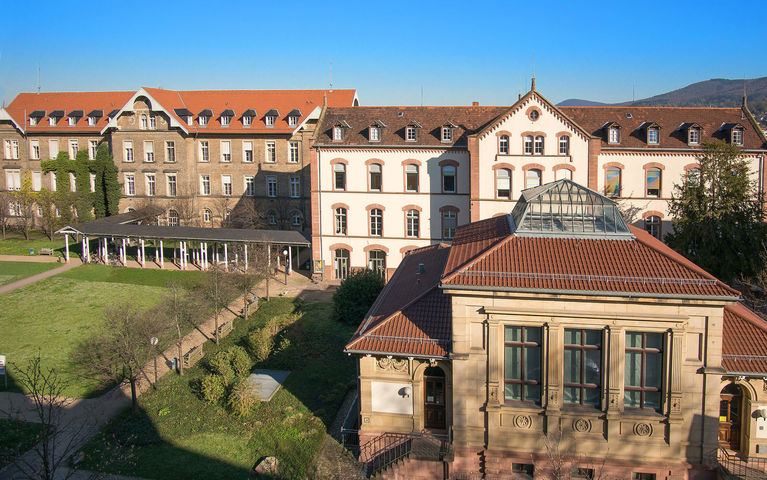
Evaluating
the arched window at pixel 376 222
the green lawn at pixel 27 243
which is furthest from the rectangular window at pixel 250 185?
the arched window at pixel 376 222

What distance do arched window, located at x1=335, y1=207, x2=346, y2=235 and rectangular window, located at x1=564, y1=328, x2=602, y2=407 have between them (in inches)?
1002

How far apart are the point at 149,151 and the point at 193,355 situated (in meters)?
31.8

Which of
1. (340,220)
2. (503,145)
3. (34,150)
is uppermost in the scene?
(34,150)

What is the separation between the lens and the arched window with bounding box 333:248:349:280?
134 feet

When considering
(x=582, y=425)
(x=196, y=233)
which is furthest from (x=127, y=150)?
(x=582, y=425)

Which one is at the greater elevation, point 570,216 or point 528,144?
point 528,144

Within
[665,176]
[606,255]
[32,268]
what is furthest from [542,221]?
[32,268]

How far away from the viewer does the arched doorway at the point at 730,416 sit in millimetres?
16469

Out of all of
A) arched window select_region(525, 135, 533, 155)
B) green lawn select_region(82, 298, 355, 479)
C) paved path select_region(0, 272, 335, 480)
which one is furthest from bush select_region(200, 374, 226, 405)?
arched window select_region(525, 135, 533, 155)

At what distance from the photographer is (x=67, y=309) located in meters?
33.7

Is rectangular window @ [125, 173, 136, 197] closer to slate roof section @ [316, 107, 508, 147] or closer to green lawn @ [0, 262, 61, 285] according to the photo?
green lawn @ [0, 262, 61, 285]

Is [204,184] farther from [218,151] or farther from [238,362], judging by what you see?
[238,362]

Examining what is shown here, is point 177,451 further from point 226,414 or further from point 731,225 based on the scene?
point 731,225

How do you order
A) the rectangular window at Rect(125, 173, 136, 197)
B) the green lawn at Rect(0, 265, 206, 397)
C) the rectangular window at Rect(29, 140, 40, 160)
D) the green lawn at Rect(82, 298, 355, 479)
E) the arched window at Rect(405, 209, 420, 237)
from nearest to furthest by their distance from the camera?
the green lawn at Rect(82, 298, 355, 479) → the green lawn at Rect(0, 265, 206, 397) → the arched window at Rect(405, 209, 420, 237) → the rectangular window at Rect(125, 173, 136, 197) → the rectangular window at Rect(29, 140, 40, 160)
